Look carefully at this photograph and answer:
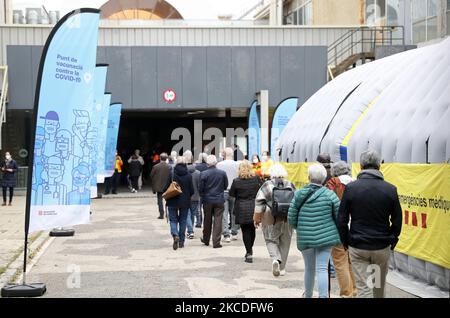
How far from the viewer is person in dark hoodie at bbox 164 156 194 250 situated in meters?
14.8

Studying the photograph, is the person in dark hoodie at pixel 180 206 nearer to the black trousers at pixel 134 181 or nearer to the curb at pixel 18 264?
the curb at pixel 18 264

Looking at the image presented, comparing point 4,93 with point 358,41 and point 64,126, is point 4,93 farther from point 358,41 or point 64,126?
point 64,126

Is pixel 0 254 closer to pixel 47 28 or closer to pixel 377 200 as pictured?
pixel 377 200

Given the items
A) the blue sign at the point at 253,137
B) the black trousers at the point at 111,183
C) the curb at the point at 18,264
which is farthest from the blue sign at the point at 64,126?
the black trousers at the point at 111,183

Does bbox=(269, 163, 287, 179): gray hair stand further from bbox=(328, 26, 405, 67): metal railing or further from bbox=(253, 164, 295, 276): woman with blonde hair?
bbox=(328, 26, 405, 67): metal railing

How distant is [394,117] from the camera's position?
13148mm

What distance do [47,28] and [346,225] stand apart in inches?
1209

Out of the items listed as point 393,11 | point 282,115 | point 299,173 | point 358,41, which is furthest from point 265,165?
point 393,11

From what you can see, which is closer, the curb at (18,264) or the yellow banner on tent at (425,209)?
the yellow banner on tent at (425,209)

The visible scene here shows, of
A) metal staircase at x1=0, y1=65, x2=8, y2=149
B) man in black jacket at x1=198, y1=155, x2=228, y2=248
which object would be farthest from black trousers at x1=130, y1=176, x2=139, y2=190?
man in black jacket at x1=198, y1=155, x2=228, y2=248

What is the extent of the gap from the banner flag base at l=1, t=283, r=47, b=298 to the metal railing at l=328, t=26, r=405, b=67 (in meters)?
28.5

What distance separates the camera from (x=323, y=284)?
874 cm

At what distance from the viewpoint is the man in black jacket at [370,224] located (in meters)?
7.53

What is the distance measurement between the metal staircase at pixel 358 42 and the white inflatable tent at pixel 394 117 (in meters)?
15.2
